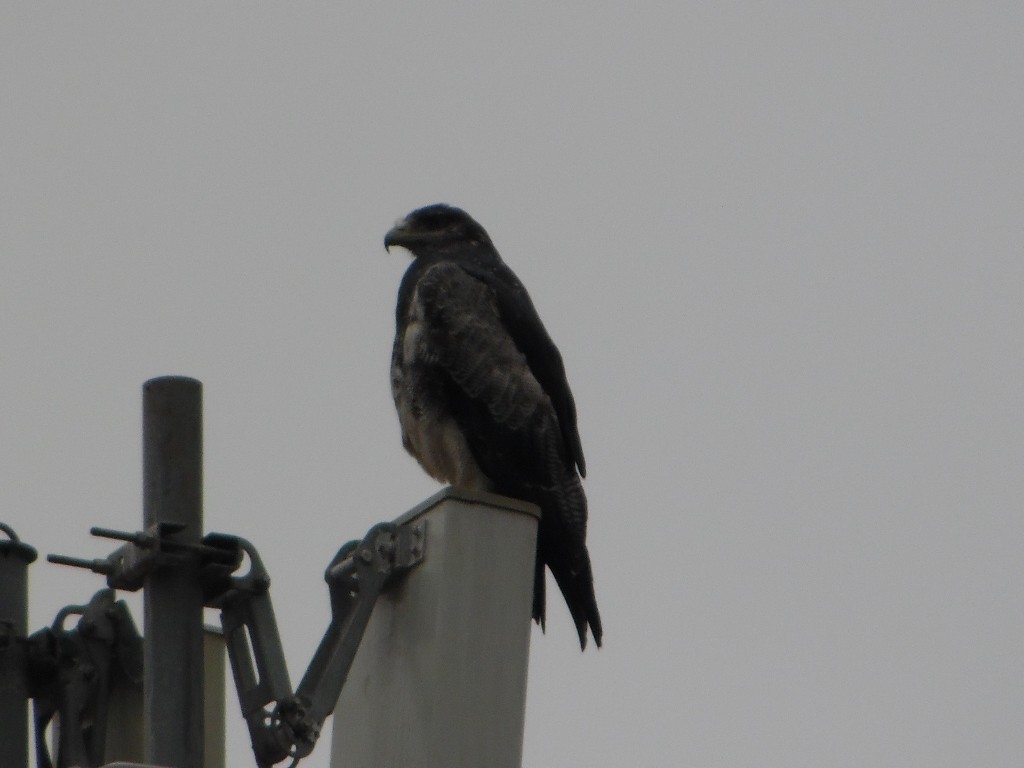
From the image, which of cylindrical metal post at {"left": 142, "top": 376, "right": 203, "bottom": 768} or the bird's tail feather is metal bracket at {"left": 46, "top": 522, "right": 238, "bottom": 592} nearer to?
cylindrical metal post at {"left": 142, "top": 376, "right": 203, "bottom": 768}

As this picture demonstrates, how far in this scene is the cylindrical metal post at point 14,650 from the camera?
3.76 meters

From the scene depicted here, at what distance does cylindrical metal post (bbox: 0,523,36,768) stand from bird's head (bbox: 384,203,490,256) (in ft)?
14.6

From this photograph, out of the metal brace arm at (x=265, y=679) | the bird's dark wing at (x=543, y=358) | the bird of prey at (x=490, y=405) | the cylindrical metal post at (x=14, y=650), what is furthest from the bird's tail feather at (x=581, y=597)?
the cylindrical metal post at (x=14, y=650)

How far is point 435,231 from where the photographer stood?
836 centimetres

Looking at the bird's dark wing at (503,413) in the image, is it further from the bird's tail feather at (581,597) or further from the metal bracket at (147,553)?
the metal bracket at (147,553)

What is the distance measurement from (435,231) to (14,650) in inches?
186

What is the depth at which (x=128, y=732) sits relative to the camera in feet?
13.2

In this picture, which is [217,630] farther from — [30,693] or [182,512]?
[182,512]

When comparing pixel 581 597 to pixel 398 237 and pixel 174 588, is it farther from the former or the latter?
pixel 174 588

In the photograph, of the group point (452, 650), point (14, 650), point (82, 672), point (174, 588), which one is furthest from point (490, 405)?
point (174, 588)

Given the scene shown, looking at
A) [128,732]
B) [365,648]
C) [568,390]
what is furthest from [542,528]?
[128,732]

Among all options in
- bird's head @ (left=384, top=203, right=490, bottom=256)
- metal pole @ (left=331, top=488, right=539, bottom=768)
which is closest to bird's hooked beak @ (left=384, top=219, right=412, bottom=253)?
bird's head @ (left=384, top=203, right=490, bottom=256)

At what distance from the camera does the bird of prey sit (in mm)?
7125

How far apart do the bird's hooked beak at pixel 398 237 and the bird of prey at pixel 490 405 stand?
81 centimetres
